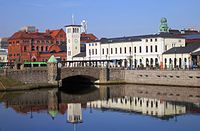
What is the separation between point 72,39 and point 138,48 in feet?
78.9

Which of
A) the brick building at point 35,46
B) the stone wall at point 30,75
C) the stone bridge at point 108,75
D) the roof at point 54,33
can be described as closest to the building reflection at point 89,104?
the stone wall at point 30,75

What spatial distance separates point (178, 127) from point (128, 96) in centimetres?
2777

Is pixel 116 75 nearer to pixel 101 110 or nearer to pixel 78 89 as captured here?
pixel 78 89

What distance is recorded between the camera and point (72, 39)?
11950 cm

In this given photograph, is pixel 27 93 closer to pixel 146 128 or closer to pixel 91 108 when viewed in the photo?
pixel 91 108

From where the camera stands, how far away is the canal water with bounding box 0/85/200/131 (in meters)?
40.3

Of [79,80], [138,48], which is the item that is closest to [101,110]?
[79,80]

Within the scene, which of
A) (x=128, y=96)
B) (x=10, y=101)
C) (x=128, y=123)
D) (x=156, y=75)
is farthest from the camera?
(x=156, y=75)

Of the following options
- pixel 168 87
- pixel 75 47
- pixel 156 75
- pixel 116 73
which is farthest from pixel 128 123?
pixel 75 47

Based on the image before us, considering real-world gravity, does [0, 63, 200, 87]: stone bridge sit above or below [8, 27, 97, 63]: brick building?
below

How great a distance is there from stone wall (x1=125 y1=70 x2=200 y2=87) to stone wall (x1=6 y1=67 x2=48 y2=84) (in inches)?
771

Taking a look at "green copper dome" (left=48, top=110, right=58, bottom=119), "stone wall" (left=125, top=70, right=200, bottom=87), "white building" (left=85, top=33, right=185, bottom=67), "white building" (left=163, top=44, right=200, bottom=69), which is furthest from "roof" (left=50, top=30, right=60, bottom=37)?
"green copper dome" (left=48, top=110, right=58, bottom=119)

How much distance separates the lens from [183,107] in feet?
169

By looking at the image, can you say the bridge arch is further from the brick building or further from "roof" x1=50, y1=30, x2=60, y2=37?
"roof" x1=50, y1=30, x2=60, y2=37
